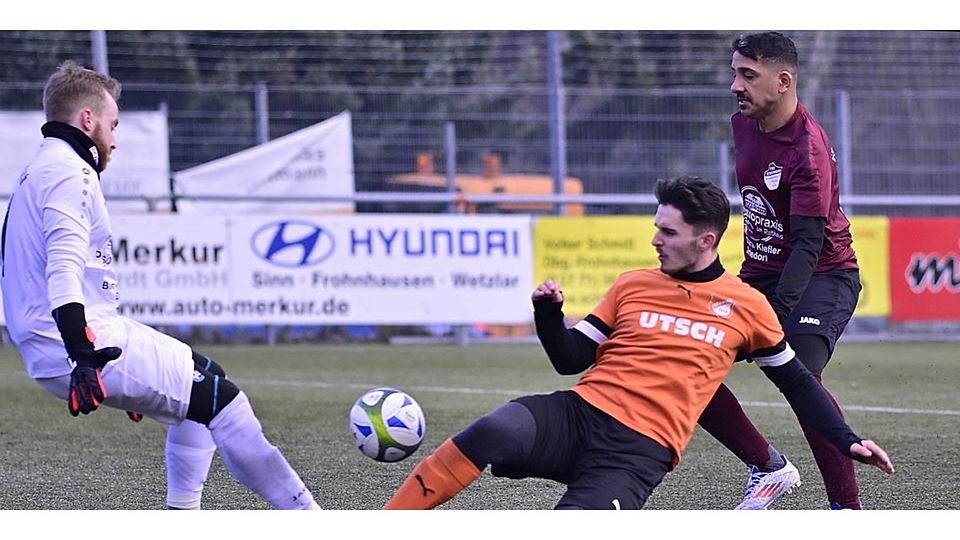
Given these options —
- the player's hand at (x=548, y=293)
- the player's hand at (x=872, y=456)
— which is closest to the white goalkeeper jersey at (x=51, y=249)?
the player's hand at (x=548, y=293)

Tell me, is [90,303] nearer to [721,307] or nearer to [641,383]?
[641,383]

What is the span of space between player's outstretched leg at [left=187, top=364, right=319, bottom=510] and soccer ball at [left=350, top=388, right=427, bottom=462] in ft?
1.17

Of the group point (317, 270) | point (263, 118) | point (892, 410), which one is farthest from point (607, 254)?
point (892, 410)

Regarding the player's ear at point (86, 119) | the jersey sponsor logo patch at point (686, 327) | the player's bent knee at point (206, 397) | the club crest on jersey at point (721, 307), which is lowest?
the player's bent knee at point (206, 397)

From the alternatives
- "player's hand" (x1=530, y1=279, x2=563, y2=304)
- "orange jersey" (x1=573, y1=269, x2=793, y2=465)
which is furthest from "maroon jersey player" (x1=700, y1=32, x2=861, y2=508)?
"player's hand" (x1=530, y1=279, x2=563, y2=304)

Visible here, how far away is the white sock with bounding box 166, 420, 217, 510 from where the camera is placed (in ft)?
16.7

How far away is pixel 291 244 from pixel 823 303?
9033 mm

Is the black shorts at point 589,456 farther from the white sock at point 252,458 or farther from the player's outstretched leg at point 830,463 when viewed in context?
the player's outstretched leg at point 830,463

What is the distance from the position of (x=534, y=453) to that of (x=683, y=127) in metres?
11.9

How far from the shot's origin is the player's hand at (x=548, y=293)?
453 cm

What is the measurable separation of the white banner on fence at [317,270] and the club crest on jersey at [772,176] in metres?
8.81

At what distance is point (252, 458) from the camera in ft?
15.8

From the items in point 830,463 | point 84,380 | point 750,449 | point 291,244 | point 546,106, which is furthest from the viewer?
point 546,106

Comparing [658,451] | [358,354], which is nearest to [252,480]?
[658,451]
